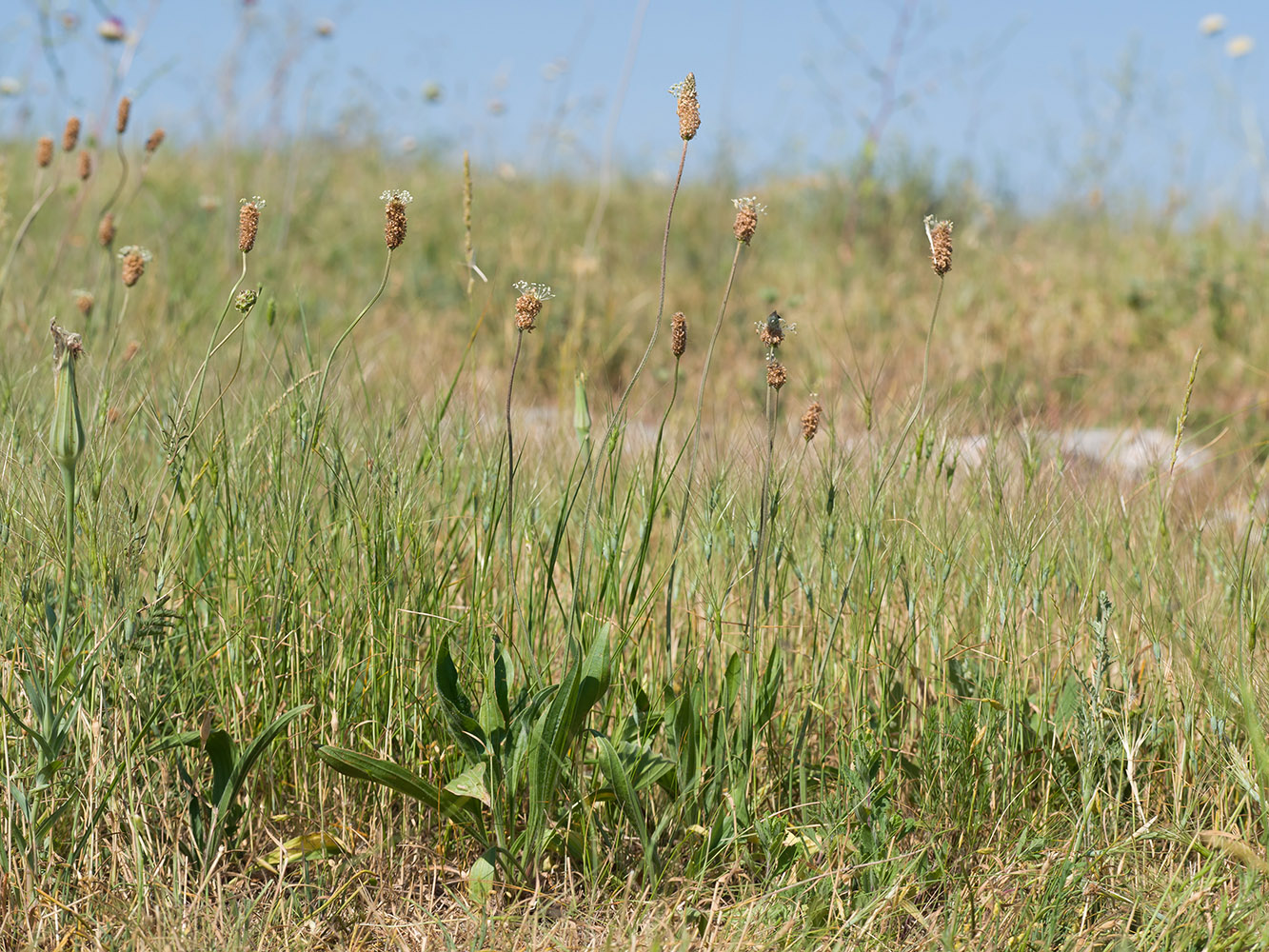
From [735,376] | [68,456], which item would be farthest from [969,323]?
[68,456]

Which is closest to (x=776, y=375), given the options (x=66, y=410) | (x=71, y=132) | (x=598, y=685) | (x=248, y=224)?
(x=598, y=685)

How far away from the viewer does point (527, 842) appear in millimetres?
1410

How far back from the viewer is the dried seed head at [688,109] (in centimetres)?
131

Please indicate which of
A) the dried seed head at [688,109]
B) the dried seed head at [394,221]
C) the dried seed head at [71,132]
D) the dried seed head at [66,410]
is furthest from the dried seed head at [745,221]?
the dried seed head at [71,132]

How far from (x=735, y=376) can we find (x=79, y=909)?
2.97 metres

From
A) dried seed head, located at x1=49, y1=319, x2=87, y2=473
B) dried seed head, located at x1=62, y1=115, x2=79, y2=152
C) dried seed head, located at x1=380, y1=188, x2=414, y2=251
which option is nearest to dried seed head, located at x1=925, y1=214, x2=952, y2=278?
dried seed head, located at x1=380, y1=188, x2=414, y2=251

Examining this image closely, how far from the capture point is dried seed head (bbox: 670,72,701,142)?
1.31m

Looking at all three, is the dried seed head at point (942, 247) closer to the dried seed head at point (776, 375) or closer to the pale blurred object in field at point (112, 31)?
the dried seed head at point (776, 375)

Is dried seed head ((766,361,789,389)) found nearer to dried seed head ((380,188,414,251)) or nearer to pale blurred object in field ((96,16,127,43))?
dried seed head ((380,188,414,251))

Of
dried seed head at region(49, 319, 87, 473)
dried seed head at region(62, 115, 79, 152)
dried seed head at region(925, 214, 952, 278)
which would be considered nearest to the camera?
dried seed head at region(49, 319, 87, 473)

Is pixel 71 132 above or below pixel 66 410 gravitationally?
above

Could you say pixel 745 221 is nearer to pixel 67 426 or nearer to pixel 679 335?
pixel 679 335

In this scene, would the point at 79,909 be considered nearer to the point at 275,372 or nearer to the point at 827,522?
the point at 275,372

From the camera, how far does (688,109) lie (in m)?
1.31
